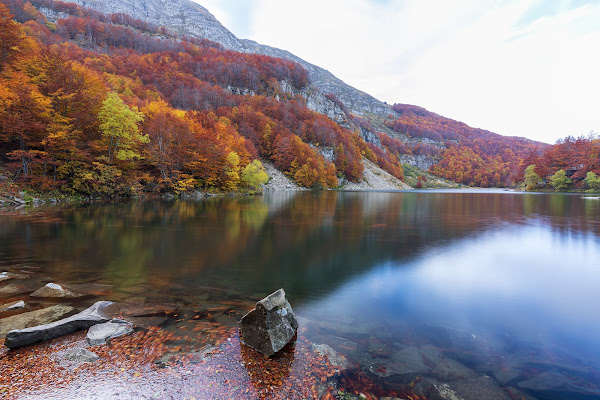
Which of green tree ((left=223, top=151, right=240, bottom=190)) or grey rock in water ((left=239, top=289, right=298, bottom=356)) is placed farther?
green tree ((left=223, top=151, right=240, bottom=190))

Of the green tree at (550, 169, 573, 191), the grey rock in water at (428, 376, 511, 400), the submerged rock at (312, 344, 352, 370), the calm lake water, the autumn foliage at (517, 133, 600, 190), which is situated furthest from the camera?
the green tree at (550, 169, 573, 191)

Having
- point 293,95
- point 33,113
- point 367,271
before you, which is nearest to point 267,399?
point 367,271

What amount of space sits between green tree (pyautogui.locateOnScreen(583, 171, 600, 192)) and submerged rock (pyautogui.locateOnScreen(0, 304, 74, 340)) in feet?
376

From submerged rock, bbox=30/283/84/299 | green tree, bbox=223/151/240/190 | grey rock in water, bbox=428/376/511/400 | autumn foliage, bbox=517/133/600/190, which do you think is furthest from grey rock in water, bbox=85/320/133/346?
autumn foliage, bbox=517/133/600/190

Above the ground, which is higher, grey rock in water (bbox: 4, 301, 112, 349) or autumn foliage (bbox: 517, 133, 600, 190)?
autumn foliage (bbox: 517, 133, 600, 190)

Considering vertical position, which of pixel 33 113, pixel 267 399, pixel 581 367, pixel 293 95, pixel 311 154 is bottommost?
pixel 581 367

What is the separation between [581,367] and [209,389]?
6750 mm

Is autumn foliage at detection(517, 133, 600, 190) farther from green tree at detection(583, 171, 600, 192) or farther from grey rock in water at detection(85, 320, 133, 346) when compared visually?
grey rock in water at detection(85, 320, 133, 346)

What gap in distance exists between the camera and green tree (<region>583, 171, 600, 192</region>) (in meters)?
76.6

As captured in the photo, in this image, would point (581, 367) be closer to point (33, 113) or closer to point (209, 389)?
point (209, 389)

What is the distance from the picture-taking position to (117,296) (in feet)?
24.0

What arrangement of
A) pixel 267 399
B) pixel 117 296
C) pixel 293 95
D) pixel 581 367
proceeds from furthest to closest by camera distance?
1. pixel 293 95
2. pixel 117 296
3. pixel 581 367
4. pixel 267 399

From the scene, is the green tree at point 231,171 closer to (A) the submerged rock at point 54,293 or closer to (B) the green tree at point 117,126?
(B) the green tree at point 117,126

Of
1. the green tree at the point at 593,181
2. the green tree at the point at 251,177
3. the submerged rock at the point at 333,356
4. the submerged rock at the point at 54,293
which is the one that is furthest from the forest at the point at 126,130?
the green tree at the point at 593,181
